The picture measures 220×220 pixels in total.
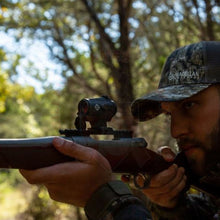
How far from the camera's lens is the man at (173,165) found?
5.84ft

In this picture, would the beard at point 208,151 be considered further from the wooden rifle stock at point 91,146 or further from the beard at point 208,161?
the wooden rifle stock at point 91,146

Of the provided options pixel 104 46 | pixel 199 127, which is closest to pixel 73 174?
pixel 199 127

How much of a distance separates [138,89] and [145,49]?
2.33 meters

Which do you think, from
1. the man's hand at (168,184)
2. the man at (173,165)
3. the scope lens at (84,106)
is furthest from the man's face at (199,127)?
the scope lens at (84,106)

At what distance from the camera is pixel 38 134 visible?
1491 cm

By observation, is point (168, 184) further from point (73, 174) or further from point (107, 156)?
point (73, 174)

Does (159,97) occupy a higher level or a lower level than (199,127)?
higher

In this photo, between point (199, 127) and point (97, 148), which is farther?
point (199, 127)

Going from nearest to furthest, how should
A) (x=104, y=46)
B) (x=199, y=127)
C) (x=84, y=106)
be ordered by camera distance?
(x=84, y=106) < (x=199, y=127) < (x=104, y=46)

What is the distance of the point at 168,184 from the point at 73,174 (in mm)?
1038

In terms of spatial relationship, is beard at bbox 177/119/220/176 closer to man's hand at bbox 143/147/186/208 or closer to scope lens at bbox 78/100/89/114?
man's hand at bbox 143/147/186/208

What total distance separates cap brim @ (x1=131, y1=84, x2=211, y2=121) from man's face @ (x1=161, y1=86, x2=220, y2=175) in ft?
0.17

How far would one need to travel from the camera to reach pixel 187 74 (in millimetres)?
2678

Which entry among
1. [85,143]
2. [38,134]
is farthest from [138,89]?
[38,134]
